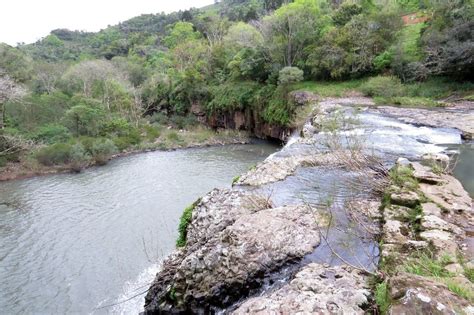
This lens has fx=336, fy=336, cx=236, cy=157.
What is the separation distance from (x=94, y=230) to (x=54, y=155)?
13.9m

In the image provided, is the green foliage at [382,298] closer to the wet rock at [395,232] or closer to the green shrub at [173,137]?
the wet rock at [395,232]

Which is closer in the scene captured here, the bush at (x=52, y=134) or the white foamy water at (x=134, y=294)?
the white foamy water at (x=134, y=294)

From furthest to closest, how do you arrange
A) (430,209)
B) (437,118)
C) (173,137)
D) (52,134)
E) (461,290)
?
1. (173,137)
2. (52,134)
3. (437,118)
4. (430,209)
5. (461,290)

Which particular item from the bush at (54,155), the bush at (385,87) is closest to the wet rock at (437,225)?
the bush at (385,87)

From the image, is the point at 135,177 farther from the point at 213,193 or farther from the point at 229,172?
the point at 213,193

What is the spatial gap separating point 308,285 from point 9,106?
3341 cm

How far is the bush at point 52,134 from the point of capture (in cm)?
2847

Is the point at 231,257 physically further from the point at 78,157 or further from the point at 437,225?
the point at 78,157

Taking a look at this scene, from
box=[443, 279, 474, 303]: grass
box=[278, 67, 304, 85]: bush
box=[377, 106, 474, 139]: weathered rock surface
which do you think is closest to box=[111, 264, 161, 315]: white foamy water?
box=[443, 279, 474, 303]: grass

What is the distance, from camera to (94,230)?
1452cm

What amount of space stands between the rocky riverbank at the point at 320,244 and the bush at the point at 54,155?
71.5 ft

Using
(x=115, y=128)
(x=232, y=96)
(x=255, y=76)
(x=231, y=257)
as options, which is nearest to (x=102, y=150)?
(x=115, y=128)

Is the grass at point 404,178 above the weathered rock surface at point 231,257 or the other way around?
above

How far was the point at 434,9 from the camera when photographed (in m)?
24.6
